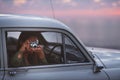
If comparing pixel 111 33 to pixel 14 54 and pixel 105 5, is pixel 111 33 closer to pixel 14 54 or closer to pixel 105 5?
pixel 105 5

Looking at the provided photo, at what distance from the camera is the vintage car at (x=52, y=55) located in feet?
14.4

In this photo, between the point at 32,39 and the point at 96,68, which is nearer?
the point at 32,39

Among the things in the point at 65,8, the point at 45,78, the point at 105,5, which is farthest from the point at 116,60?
the point at 105,5

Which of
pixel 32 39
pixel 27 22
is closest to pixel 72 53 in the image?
pixel 32 39

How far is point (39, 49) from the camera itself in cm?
469

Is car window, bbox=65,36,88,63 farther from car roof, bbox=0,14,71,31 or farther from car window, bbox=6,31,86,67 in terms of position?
car roof, bbox=0,14,71,31

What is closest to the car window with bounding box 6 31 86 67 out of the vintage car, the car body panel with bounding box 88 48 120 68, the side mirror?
the vintage car

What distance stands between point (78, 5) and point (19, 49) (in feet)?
23.2

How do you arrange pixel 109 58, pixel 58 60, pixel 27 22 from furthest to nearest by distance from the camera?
pixel 109 58, pixel 58 60, pixel 27 22

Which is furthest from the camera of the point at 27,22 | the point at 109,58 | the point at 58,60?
the point at 109,58

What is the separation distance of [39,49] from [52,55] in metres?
0.17

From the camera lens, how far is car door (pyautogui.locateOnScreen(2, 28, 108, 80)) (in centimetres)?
443

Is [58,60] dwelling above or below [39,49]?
below

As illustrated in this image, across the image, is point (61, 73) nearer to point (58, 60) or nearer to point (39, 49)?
point (58, 60)
